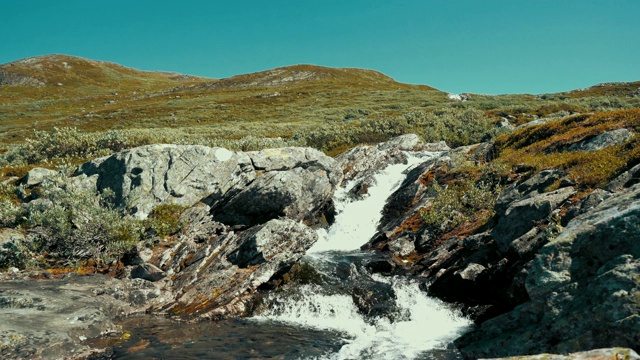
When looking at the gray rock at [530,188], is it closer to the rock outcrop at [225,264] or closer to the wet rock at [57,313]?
the rock outcrop at [225,264]

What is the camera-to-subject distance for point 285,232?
2177 centimetres

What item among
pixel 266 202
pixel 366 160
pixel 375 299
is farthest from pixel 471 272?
pixel 366 160

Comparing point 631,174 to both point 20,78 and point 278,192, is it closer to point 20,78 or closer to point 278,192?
point 278,192

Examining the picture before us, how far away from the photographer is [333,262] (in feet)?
73.9

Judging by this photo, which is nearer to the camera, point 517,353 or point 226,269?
point 517,353

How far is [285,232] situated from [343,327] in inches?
279

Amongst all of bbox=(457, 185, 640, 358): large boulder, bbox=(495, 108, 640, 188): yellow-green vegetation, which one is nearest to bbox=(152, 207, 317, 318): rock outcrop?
bbox=(457, 185, 640, 358): large boulder

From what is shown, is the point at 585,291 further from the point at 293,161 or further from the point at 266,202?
the point at 293,161

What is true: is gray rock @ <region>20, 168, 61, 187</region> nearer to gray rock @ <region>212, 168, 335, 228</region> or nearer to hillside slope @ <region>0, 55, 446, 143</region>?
gray rock @ <region>212, 168, 335, 228</region>

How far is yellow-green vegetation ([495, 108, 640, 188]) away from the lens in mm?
17109

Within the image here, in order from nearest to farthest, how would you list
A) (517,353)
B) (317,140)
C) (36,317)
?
(517,353)
(36,317)
(317,140)

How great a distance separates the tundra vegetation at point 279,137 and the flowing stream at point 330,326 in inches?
265

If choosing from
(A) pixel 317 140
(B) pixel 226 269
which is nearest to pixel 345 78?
(A) pixel 317 140

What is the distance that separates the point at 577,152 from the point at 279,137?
41.6m
